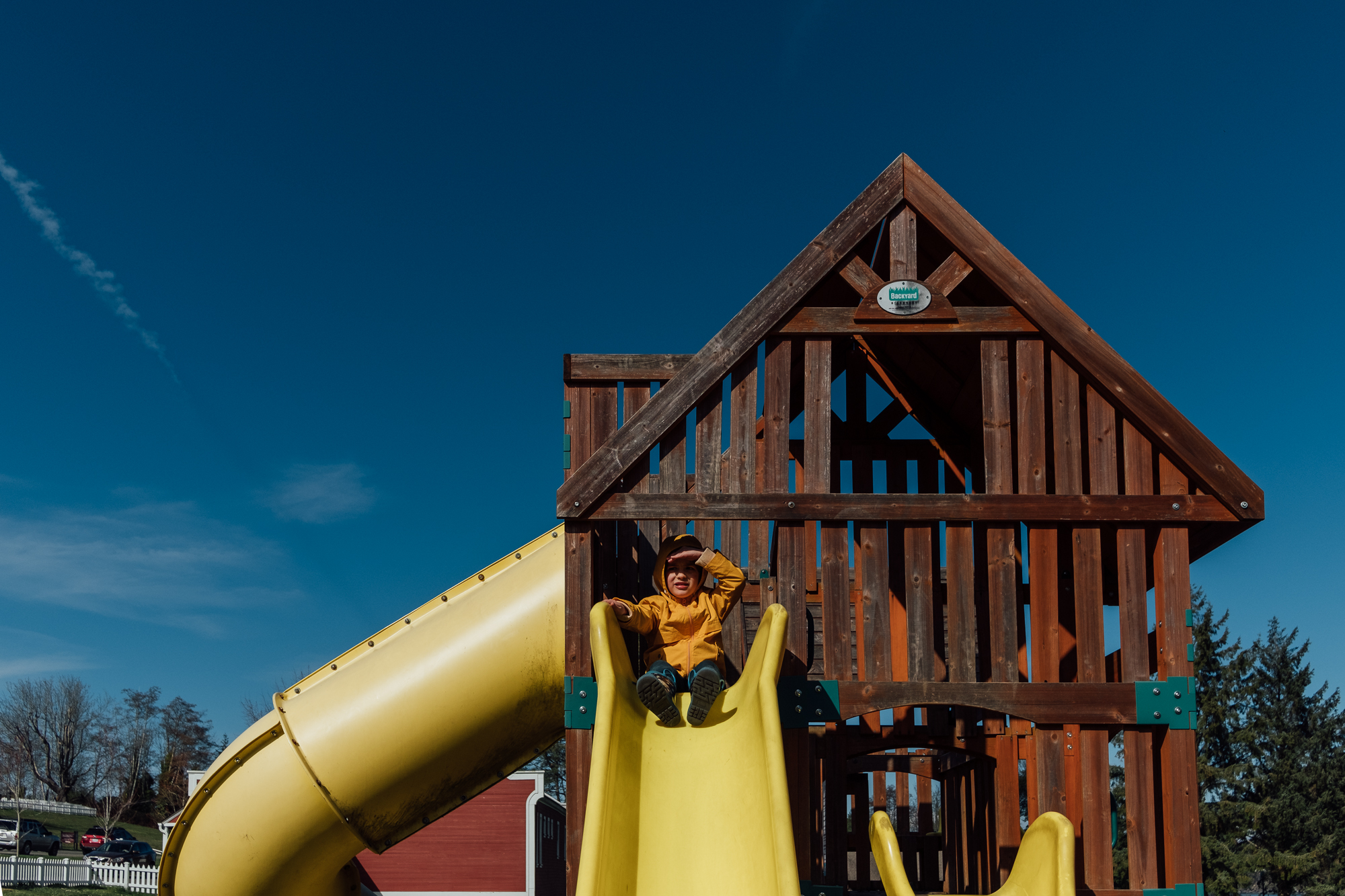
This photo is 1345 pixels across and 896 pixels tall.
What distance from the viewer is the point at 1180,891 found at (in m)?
6.64

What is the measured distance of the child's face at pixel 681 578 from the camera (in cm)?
723

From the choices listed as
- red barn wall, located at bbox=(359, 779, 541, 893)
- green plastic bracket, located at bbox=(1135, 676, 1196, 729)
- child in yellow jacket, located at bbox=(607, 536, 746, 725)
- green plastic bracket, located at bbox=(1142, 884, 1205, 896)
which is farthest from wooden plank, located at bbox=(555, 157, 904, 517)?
red barn wall, located at bbox=(359, 779, 541, 893)

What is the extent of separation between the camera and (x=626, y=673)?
6.76 metres

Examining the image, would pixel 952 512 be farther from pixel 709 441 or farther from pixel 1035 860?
pixel 1035 860

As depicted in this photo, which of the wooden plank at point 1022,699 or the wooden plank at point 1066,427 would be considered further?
the wooden plank at point 1066,427

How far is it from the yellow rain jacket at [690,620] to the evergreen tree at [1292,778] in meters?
34.3

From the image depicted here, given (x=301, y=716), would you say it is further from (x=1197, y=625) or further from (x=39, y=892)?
(x=1197, y=625)

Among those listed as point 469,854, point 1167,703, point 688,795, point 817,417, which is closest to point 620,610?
point 688,795

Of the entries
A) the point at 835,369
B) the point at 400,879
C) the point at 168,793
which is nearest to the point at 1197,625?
the point at 400,879

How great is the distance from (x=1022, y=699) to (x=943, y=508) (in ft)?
4.48

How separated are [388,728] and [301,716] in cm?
76

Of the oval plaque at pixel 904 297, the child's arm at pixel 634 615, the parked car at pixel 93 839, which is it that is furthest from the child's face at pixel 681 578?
the parked car at pixel 93 839

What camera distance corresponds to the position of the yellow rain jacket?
707 cm

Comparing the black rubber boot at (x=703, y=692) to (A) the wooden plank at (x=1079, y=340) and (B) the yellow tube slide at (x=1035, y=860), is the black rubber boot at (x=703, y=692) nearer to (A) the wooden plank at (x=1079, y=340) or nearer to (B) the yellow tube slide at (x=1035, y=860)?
(B) the yellow tube slide at (x=1035, y=860)
